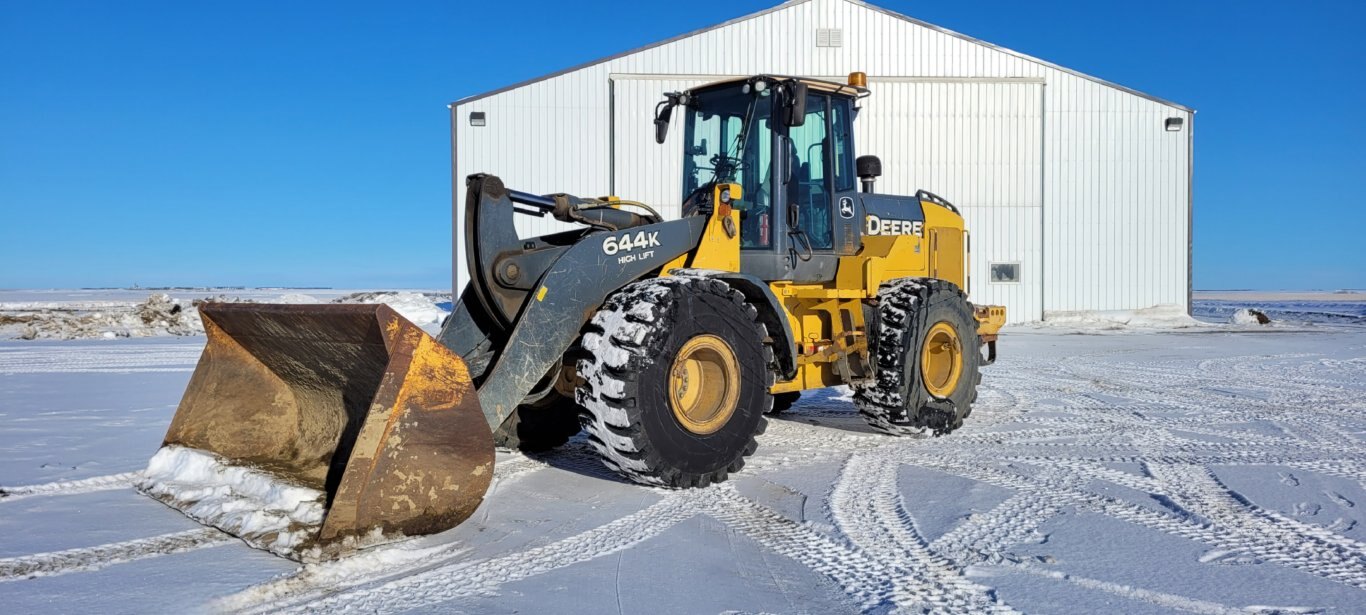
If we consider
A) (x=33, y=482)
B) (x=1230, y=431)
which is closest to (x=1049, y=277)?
(x=1230, y=431)

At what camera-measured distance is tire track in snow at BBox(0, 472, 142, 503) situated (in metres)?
4.78

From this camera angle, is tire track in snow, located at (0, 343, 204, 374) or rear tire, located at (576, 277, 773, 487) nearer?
rear tire, located at (576, 277, 773, 487)

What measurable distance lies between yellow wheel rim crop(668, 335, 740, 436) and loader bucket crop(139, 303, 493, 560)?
1.31m

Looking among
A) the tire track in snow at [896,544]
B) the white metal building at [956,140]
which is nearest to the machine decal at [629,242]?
the tire track in snow at [896,544]

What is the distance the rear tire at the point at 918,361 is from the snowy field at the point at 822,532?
0.77 ft

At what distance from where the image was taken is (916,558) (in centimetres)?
375

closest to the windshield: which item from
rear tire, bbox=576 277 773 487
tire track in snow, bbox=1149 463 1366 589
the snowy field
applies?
rear tire, bbox=576 277 773 487

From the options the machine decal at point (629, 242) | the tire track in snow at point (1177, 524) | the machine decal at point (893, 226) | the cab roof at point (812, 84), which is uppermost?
the cab roof at point (812, 84)

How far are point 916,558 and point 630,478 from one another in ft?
5.55

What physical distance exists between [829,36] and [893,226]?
43.8 ft

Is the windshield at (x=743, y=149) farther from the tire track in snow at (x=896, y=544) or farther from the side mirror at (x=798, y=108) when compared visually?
the tire track in snow at (x=896, y=544)

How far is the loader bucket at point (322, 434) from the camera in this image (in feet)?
12.4

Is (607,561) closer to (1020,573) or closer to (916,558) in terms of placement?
(916,558)

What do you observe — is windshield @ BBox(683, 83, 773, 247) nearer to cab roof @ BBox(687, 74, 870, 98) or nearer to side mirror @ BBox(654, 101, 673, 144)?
cab roof @ BBox(687, 74, 870, 98)
